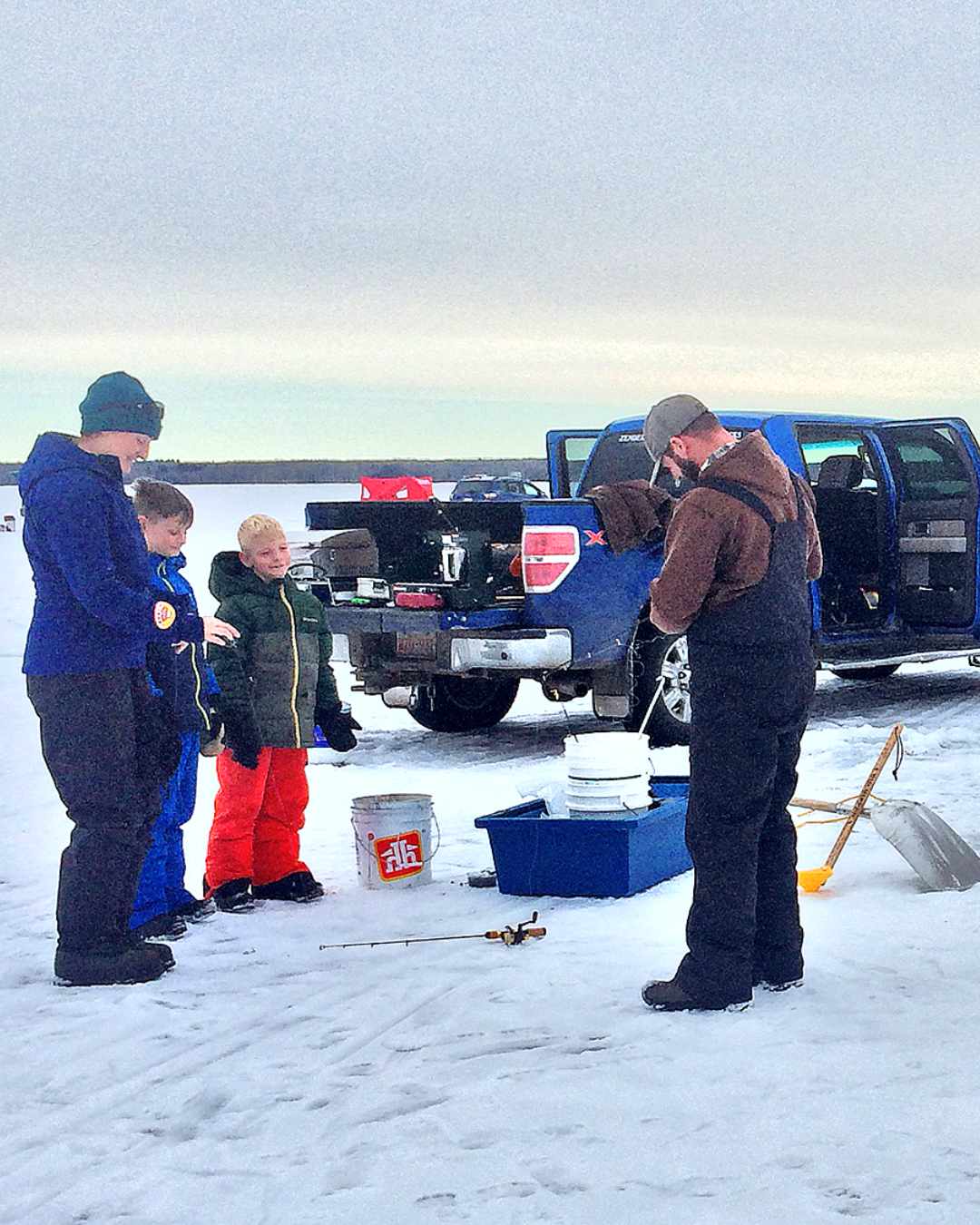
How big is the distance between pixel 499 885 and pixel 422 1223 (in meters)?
2.95

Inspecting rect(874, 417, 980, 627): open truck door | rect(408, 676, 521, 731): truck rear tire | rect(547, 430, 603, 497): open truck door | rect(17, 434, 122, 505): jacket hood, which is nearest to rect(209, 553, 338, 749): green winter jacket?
rect(17, 434, 122, 505): jacket hood

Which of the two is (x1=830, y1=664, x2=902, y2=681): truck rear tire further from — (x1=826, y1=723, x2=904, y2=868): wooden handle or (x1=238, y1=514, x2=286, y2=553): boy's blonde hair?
(x1=238, y1=514, x2=286, y2=553): boy's blonde hair

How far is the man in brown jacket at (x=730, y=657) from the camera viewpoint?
186 inches

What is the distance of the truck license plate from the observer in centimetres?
909

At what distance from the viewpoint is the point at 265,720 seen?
20.7 feet

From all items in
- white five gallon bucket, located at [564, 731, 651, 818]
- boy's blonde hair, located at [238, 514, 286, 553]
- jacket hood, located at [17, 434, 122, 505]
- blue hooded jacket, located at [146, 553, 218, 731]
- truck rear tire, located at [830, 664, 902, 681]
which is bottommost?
truck rear tire, located at [830, 664, 902, 681]

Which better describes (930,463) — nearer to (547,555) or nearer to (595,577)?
(595,577)

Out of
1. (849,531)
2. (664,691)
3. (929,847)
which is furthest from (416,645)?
(929,847)

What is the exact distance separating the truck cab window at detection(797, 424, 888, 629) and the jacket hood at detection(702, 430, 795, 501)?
610 centimetres

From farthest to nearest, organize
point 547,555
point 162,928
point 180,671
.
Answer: point 547,555 → point 162,928 → point 180,671

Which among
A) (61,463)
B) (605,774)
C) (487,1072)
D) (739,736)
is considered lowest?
(487,1072)

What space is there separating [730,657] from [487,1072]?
4.34 ft

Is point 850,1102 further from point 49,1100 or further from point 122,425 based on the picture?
point 122,425

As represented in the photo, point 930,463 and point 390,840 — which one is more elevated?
point 930,463
